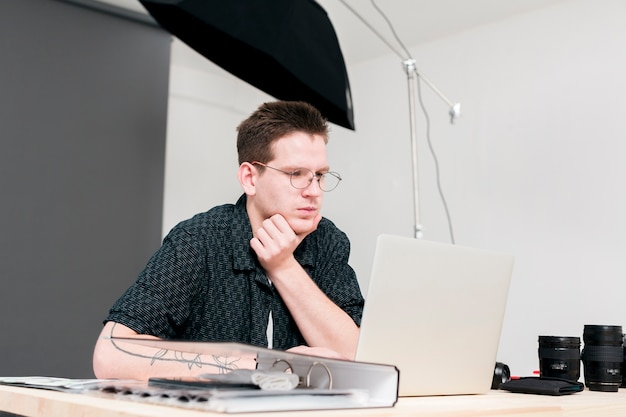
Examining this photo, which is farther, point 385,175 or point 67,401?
point 385,175

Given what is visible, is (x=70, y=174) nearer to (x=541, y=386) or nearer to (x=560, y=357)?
(x=560, y=357)

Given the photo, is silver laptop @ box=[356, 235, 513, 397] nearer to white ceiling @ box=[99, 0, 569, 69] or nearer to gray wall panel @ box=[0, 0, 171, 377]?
white ceiling @ box=[99, 0, 569, 69]

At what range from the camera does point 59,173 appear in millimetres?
3334

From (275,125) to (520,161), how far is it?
152 cm

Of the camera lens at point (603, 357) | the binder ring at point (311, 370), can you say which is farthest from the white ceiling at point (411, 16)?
the binder ring at point (311, 370)

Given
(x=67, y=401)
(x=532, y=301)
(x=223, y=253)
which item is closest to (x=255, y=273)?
(x=223, y=253)

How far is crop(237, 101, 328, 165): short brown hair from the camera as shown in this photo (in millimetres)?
1820

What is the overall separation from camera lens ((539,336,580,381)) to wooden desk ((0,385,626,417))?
29 cm

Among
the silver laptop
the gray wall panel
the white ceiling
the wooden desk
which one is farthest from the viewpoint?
the gray wall panel

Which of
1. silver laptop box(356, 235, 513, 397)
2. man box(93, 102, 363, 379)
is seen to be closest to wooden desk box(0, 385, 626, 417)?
silver laptop box(356, 235, 513, 397)

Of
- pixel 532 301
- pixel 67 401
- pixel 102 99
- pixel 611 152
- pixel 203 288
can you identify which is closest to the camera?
→ pixel 67 401

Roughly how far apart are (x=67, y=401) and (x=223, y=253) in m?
0.88

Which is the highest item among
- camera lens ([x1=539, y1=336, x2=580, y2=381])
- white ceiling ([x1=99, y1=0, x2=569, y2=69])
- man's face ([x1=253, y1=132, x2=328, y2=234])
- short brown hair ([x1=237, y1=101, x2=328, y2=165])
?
white ceiling ([x1=99, y1=0, x2=569, y2=69])

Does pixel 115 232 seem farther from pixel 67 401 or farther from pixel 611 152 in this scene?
pixel 67 401
